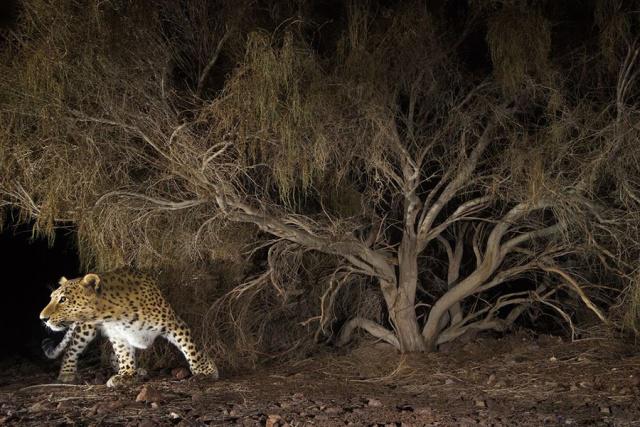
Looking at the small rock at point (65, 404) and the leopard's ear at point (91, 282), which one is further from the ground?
the leopard's ear at point (91, 282)

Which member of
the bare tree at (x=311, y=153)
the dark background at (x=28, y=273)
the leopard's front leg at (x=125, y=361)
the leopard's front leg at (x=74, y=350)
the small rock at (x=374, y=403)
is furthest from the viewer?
the dark background at (x=28, y=273)

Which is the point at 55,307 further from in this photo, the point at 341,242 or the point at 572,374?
the point at 572,374

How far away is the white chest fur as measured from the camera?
796 centimetres

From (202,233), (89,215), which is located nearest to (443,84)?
(202,233)

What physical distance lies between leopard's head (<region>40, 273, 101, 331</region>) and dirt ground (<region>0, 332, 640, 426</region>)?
0.66 meters

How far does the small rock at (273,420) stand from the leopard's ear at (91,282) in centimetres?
302

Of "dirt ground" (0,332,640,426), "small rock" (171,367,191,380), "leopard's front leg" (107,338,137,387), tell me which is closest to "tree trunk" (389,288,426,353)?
"dirt ground" (0,332,640,426)

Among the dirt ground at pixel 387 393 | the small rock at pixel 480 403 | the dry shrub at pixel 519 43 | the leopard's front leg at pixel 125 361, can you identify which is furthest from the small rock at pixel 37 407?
the dry shrub at pixel 519 43

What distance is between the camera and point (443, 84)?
7.80m

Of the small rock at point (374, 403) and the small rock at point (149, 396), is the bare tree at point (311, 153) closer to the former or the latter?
the small rock at point (149, 396)

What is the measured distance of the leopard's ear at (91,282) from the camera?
25.4ft

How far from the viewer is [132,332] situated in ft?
26.3

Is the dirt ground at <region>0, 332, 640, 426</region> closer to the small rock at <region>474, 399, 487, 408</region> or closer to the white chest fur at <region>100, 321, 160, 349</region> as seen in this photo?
the small rock at <region>474, 399, 487, 408</region>

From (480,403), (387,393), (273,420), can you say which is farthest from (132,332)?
(480,403)
